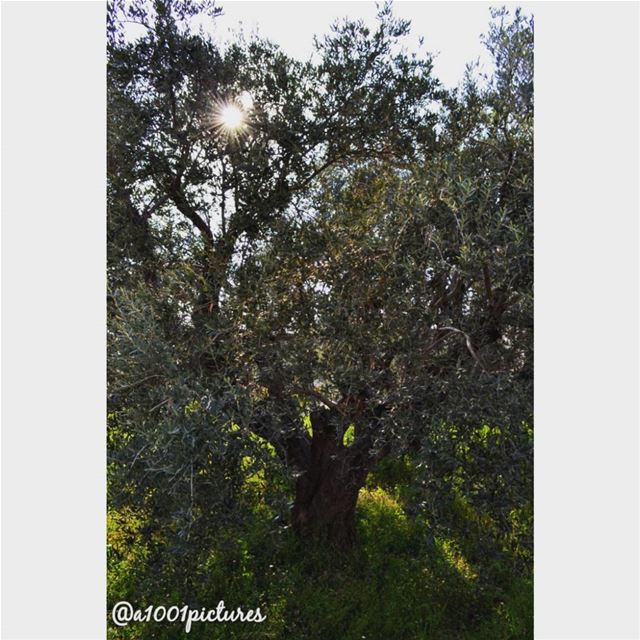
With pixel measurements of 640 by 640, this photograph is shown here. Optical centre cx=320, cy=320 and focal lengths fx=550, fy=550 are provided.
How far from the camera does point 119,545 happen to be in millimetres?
4184

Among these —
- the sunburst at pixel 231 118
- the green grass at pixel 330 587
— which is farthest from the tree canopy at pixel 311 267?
the green grass at pixel 330 587

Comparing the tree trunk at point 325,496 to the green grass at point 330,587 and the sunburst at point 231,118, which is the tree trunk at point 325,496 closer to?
the green grass at point 330,587

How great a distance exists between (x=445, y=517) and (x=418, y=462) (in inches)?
18.8

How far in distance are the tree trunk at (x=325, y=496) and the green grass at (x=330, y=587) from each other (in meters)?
0.16

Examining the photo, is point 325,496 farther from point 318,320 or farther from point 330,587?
point 318,320

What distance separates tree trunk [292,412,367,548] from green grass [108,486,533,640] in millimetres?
164

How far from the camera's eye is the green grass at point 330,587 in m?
3.94
